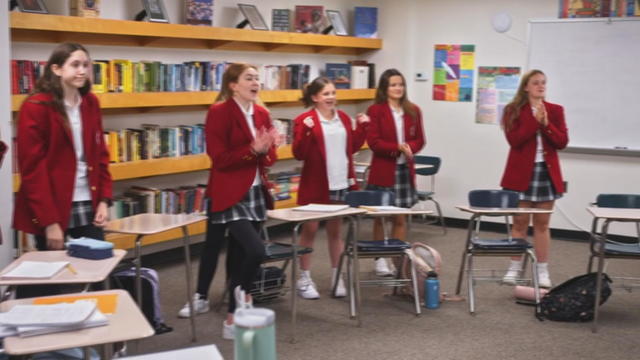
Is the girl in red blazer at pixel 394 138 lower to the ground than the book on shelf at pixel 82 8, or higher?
lower

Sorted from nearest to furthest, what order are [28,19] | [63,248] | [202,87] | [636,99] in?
[63,248] < [28,19] < [202,87] < [636,99]

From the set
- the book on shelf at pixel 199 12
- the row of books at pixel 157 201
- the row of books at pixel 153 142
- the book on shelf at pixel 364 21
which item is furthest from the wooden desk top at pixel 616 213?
the book on shelf at pixel 364 21

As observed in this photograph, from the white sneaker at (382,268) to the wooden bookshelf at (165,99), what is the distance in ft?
6.38

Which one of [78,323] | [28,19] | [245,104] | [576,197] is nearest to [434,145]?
[576,197]

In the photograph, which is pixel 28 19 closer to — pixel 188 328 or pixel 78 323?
pixel 188 328

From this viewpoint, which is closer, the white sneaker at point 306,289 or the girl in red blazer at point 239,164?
the girl in red blazer at point 239,164

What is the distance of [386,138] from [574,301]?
70.5 inches

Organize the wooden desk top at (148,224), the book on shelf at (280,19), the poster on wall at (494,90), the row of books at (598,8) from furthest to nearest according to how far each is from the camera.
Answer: the poster on wall at (494,90), the book on shelf at (280,19), the row of books at (598,8), the wooden desk top at (148,224)

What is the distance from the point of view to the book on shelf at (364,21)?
831 cm

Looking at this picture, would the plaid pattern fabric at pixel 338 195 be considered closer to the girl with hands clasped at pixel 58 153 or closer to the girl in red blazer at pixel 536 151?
the girl in red blazer at pixel 536 151

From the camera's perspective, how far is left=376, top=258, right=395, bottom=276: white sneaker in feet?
19.8

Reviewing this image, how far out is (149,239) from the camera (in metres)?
6.03

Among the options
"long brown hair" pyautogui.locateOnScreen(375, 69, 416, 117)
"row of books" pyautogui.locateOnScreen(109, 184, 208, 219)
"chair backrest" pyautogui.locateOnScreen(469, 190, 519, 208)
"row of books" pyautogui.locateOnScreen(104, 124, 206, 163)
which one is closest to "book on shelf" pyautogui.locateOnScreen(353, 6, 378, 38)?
"row of books" pyautogui.locateOnScreen(104, 124, 206, 163)

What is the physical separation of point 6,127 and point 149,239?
1.66 metres
